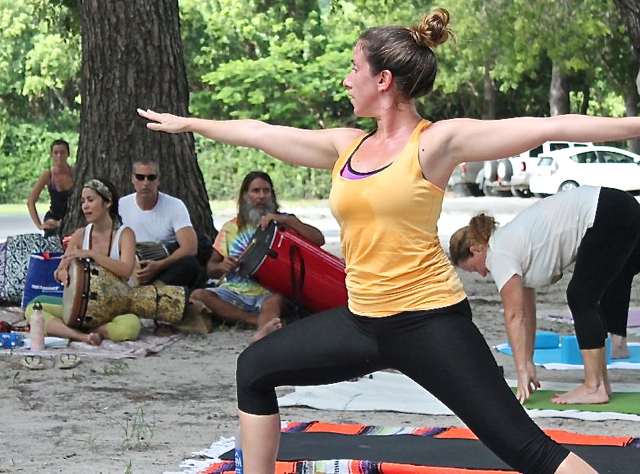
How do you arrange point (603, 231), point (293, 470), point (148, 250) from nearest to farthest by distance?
point (293, 470) < point (603, 231) < point (148, 250)

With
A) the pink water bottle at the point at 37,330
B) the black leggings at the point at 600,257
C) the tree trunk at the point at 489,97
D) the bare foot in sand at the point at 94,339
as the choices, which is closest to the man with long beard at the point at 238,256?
the bare foot in sand at the point at 94,339

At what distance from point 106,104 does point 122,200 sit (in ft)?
4.06

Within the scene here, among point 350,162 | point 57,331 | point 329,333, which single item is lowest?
point 57,331

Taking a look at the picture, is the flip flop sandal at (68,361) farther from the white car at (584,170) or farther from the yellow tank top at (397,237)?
the white car at (584,170)

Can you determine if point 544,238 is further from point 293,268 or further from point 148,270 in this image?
point 148,270

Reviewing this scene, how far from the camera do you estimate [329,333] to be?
3691 mm

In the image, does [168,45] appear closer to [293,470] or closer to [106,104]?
[106,104]

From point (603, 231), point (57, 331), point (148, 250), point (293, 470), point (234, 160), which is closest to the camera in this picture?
point (293, 470)

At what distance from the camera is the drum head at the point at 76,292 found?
8.17 m

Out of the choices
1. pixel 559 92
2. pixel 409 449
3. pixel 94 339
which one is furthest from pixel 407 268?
pixel 559 92

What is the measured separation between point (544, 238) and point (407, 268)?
2669 millimetres

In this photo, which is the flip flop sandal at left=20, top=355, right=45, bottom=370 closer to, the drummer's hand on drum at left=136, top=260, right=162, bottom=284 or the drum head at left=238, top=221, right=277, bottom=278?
the drummer's hand on drum at left=136, top=260, right=162, bottom=284

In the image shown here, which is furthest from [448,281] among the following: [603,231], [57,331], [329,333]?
[57,331]

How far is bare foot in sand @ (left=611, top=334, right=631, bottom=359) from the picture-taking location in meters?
7.66
